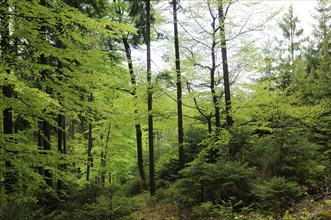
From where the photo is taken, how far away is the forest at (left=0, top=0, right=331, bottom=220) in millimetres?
6590

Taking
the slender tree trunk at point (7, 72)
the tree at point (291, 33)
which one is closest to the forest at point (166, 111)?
the slender tree trunk at point (7, 72)

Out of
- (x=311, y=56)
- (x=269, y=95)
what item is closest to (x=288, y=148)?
(x=269, y=95)

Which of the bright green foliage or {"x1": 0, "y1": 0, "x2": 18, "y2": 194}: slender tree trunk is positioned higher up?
{"x1": 0, "y1": 0, "x2": 18, "y2": 194}: slender tree trunk

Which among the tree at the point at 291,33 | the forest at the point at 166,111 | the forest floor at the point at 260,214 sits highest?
the tree at the point at 291,33

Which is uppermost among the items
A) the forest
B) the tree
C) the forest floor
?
the tree

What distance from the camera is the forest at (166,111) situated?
659cm

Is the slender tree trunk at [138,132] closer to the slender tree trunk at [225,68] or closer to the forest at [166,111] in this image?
the forest at [166,111]

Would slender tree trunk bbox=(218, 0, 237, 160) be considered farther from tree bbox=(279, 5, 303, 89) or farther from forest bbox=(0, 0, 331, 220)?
tree bbox=(279, 5, 303, 89)

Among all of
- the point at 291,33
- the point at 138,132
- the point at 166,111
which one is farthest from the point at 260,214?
the point at 291,33

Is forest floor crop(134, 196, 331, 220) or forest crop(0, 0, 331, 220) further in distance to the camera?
forest crop(0, 0, 331, 220)

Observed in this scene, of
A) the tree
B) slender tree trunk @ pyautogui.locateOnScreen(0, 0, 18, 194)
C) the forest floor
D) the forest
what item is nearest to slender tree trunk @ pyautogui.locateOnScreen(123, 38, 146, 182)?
the forest

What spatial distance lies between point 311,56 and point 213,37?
17.1 metres

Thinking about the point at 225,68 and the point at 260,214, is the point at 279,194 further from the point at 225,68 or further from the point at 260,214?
the point at 225,68

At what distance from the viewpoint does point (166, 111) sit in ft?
46.1
